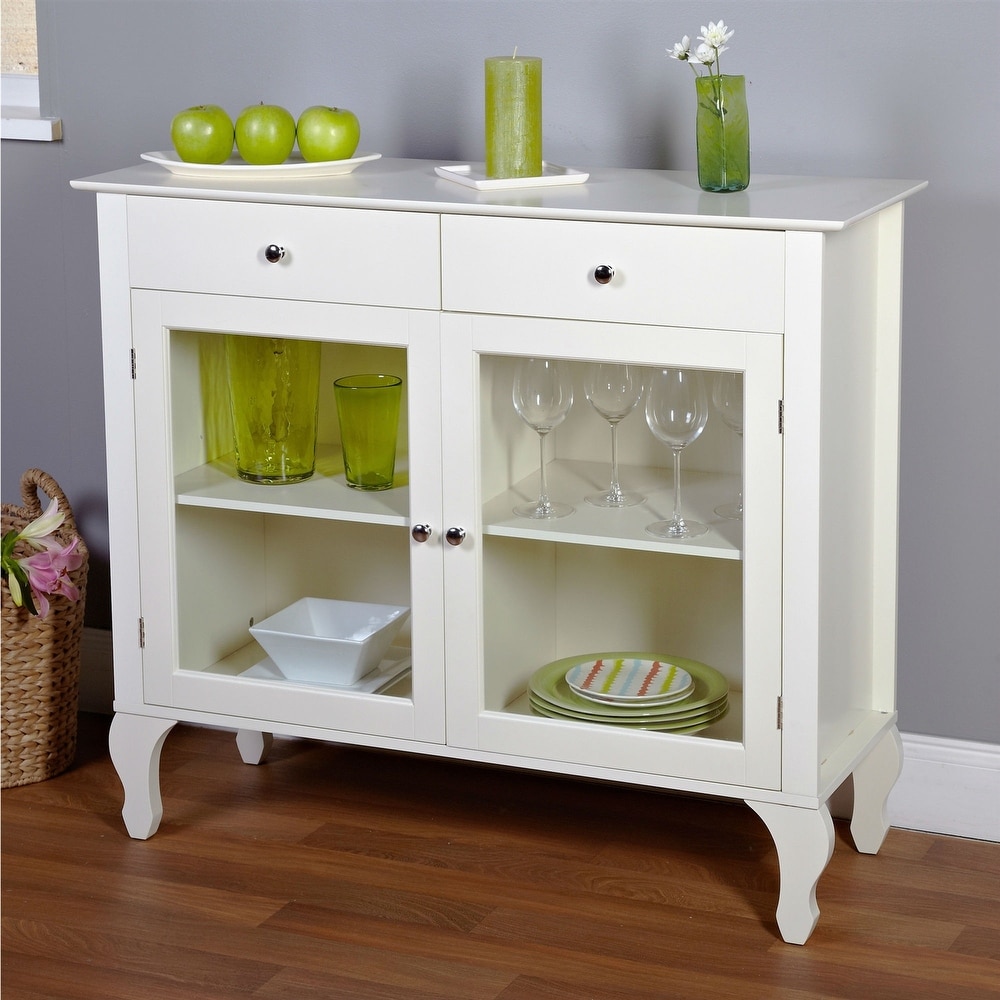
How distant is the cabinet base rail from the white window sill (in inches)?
40.2

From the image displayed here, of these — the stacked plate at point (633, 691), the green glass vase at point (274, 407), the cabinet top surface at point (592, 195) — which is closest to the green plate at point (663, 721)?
the stacked plate at point (633, 691)

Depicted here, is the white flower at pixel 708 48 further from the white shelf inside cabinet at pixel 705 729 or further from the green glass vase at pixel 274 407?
the white shelf inside cabinet at pixel 705 729

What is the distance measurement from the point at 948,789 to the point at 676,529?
0.65 metres

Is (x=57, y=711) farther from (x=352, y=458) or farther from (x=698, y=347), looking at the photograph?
(x=698, y=347)

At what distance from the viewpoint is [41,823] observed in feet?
7.57

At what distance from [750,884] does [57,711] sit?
115 cm

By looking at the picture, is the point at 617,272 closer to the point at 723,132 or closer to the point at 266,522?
the point at 723,132

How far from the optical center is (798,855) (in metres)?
1.89

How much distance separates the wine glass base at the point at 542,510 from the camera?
2002 mm

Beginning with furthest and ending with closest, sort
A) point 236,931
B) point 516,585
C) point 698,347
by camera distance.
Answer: point 516,585 → point 236,931 → point 698,347

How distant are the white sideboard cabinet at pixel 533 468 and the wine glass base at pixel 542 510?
2 centimetres

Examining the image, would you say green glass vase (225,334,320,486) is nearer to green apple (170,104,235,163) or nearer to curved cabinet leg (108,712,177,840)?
green apple (170,104,235,163)

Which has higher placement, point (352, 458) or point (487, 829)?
point (352, 458)

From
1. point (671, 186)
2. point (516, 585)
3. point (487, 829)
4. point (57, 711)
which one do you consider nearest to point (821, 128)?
point (671, 186)
